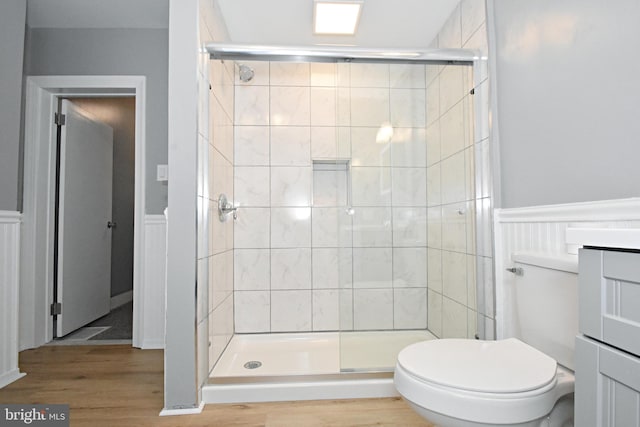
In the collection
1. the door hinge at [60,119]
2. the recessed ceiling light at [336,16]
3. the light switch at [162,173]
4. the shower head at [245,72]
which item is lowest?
the light switch at [162,173]

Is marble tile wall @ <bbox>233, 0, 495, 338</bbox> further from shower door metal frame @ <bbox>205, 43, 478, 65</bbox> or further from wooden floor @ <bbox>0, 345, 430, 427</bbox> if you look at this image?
wooden floor @ <bbox>0, 345, 430, 427</bbox>

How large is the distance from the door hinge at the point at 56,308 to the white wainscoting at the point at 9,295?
29.1 inches

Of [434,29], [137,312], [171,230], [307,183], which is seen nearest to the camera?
[171,230]

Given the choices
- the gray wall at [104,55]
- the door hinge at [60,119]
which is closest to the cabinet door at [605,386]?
the gray wall at [104,55]

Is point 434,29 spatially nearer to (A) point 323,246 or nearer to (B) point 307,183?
(B) point 307,183

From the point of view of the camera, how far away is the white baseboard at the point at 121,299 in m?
3.78

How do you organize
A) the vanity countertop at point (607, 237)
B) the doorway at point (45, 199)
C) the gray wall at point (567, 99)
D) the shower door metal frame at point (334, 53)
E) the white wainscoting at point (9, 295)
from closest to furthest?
1. the vanity countertop at point (607, 237)
2. the gray wall at point (567, 99)
3. the shower door metal frame at point (334, 53)
4. the white wainscoting at point (9, 295)
5. the doorway at point (45, 199)

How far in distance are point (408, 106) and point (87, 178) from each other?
9.33 feet

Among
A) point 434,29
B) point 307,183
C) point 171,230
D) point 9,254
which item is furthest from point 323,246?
point 9,254

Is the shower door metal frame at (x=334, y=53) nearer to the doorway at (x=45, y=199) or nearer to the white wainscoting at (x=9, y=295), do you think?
the doorway at (x=45, y=199)

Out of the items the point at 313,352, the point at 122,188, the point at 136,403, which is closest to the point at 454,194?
the point at 313,352

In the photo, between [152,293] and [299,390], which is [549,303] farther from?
[152,293]

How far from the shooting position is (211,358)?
1864mm

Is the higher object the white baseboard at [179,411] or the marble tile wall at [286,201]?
the marble tile wall at [286,201]
